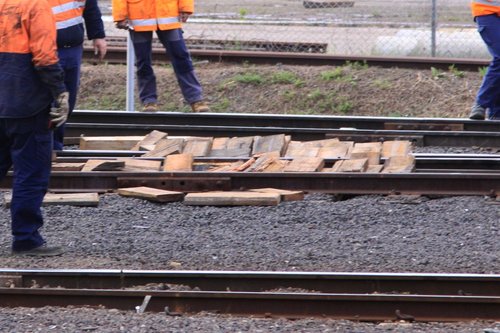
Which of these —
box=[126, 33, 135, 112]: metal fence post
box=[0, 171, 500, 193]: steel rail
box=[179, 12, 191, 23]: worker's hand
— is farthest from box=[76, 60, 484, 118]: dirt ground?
box=[0, 171, 500, 193]: steel rail

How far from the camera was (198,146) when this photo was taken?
10164 mm

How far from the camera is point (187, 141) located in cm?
1038

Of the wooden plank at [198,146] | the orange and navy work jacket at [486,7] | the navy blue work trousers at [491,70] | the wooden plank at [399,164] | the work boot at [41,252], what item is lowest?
the work boot at [41,252]

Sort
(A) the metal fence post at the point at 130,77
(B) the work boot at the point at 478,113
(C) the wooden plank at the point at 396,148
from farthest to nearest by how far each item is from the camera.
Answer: (A) the metal fence post at the point at 130,77 < (B) the work boot at the point at 478,113 < (C) the wooden plank at the point at 396,148

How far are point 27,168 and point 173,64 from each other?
17.4 ft

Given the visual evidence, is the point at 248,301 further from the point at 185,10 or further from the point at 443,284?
the point at 185,10

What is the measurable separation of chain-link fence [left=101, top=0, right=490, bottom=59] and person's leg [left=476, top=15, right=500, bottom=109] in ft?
13.6

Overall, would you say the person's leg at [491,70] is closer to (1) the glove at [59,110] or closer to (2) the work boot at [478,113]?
Answer: (2) the work boot at [478,113]

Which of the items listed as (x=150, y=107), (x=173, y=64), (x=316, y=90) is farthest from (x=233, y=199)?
(x=316, y=90)

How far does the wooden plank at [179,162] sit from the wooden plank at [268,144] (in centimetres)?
72

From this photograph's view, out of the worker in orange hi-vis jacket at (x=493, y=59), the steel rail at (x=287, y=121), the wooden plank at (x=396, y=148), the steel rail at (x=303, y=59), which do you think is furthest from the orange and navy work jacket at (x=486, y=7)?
the steel rail at (x=303, y=59)

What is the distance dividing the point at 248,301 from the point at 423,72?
8403 millimetres

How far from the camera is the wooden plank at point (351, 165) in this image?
9.17 metres

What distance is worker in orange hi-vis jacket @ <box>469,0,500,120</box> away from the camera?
38.0 ft
